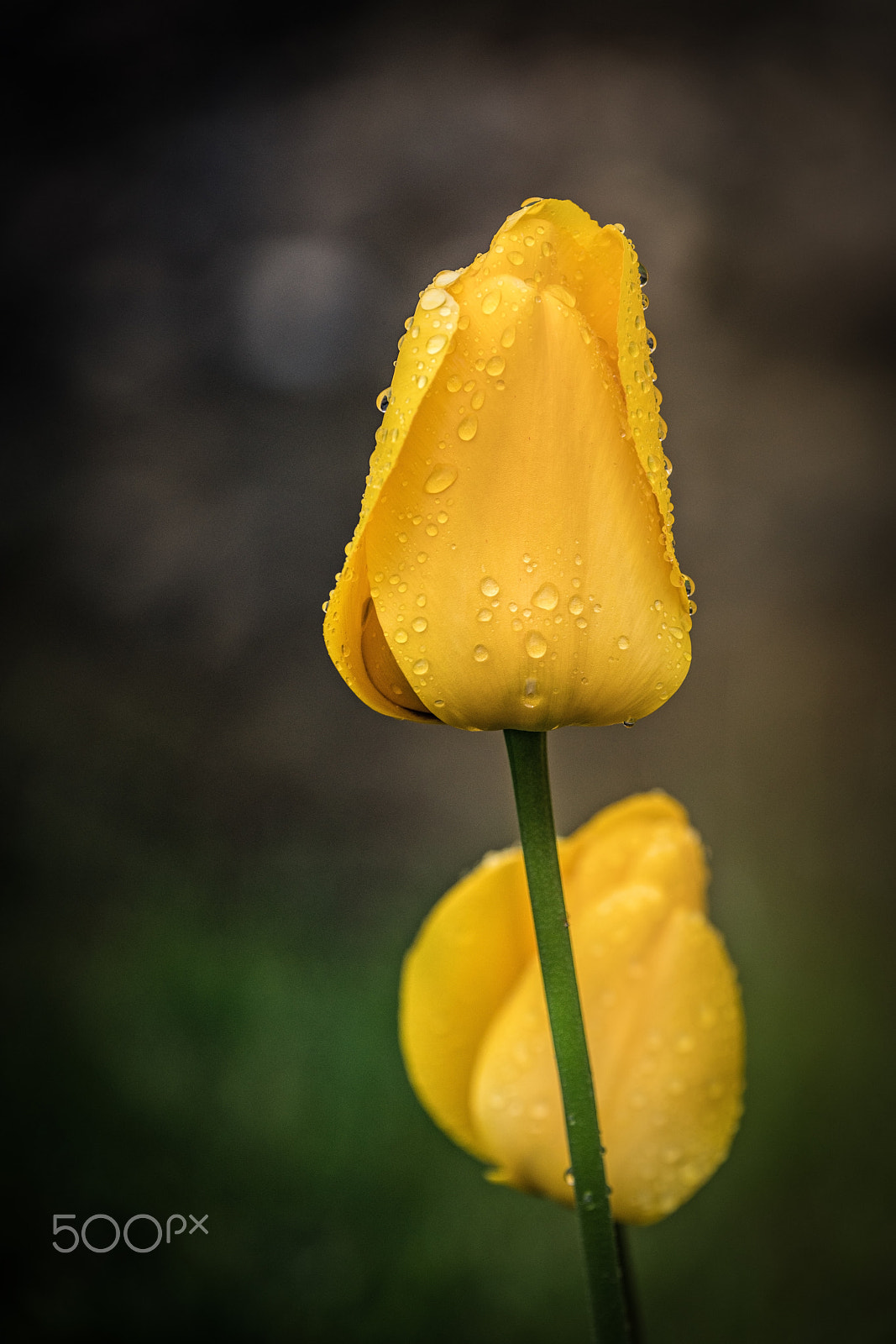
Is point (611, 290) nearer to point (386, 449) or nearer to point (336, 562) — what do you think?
point (386, 449)

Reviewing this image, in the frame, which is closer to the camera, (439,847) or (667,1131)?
→ (667,1131)

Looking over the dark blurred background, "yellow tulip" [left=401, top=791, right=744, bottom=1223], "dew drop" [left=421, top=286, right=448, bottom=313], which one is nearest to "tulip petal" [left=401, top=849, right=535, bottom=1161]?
"yellow tulip" [left=401, top=791, right=744, bottom=1223]

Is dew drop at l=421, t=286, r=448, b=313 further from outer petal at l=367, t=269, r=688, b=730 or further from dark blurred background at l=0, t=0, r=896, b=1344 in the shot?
dark blurred background at l=0, t=0, r=896, b=1344

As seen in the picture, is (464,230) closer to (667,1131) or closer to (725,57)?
(725,57)

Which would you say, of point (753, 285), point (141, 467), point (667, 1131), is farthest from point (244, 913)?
point (753, 285)

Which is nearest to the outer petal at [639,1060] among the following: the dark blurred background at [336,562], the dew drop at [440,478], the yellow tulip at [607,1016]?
the yellow tulip at [607,1016]

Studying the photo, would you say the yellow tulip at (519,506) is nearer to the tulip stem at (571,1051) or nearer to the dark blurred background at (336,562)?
the tulip stem at (571,1051)
